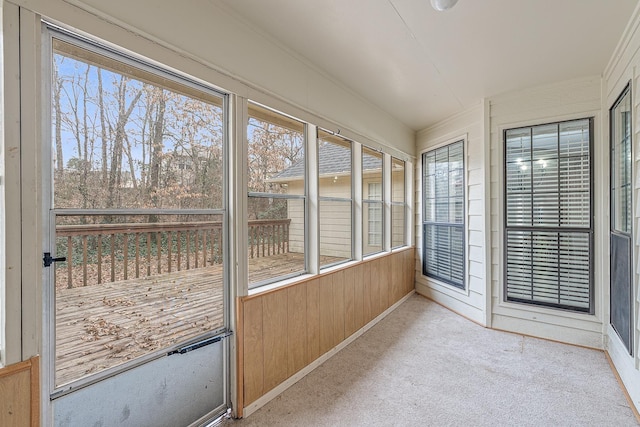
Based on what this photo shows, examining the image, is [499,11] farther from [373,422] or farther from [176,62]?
[373,422]

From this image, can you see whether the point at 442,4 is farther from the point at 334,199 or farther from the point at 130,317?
the point at 130,317

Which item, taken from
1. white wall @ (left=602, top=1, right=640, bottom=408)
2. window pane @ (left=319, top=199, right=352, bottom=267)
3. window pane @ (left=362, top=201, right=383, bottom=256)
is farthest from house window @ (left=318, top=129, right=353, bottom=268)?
white wall @ (left=602, top=1, right=640, bottom=408)

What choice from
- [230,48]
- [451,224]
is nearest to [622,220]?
[451,224]

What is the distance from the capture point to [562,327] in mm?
3203

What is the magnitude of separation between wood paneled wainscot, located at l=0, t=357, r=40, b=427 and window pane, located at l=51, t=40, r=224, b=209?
67 cm

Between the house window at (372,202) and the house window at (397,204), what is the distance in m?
0.36

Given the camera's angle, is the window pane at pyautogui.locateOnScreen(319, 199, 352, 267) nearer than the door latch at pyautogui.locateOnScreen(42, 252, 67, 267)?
No

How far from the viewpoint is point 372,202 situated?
3.81 meters

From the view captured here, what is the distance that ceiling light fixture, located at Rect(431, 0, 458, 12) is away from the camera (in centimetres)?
179

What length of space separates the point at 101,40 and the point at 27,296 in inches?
46.0

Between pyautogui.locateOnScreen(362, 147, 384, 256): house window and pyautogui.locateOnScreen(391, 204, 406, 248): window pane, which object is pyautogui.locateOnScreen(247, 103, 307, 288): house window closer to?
pyautogui.locateOnScreen(362, 147, 384, 256): house window

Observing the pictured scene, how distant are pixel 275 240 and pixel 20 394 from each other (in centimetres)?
160

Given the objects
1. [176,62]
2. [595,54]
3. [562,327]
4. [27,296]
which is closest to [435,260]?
[562,327]

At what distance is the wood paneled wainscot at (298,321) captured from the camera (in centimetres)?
208
